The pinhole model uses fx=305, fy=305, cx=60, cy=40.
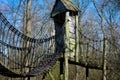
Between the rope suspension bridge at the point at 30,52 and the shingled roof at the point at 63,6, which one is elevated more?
the shingled roof at the point at 63,6

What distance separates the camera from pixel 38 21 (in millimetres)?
25219

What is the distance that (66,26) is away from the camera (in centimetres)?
726

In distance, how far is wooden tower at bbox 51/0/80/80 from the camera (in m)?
7.28

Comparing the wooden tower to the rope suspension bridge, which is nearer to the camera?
the rope suspension bridge

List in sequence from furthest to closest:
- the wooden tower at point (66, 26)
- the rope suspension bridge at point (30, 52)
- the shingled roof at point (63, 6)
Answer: the shingled roof at point (63, 6) < the wooden tower at point (66, 26) < the rope suspension bridge at point (30, 52)

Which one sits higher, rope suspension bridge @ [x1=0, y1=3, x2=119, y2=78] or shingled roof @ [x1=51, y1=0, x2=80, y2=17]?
shingled roof @ [x1=51, y1=0, x2=80, y2=17]

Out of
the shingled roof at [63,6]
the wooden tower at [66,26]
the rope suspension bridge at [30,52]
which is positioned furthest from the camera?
the shingled roof at [63,6]

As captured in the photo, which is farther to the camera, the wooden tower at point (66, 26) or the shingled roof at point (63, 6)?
the shingled roof at point (63, 6)

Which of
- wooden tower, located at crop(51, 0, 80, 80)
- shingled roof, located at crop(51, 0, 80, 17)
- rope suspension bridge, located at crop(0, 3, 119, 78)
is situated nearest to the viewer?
rope suspension bridge, located at crop(0, 3, 119, 78)

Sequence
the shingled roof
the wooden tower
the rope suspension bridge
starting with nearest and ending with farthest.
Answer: the rope suspension bridge, the wooden tower, the shingled roof

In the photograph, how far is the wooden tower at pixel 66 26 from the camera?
23.9 feet

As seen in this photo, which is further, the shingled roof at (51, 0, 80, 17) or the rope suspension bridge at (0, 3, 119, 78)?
the shingled roof at (51, 0, 80, 17)

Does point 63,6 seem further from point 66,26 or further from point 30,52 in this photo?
point 30,52

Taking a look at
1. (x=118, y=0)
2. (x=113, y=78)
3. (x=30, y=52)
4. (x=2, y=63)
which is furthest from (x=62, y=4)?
(x=118, y=0)
